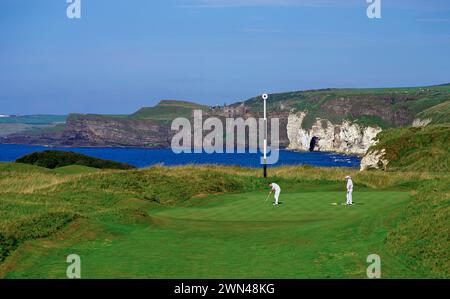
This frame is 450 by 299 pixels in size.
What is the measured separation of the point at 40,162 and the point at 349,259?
53969mm

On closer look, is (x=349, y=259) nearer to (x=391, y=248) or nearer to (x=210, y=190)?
(x=391, y=248)

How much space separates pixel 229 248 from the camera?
1984 cm

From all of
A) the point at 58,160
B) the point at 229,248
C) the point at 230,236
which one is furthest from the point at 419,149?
the point at 229,248

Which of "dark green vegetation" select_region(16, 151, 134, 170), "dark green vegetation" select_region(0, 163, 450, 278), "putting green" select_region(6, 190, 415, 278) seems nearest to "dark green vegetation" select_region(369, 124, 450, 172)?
"dark green vegetation" select_region(0, 163, 450, 278)

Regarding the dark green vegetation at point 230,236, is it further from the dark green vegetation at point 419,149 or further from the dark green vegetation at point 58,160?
the dark green vegetation at point 58,160

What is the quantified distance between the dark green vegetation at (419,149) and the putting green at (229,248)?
3440 centimetres

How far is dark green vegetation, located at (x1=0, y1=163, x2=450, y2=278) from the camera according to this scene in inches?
674

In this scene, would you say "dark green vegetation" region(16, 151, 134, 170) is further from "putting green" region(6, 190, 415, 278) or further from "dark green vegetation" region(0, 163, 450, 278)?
"putting green" region(6, 190, 415, 278)

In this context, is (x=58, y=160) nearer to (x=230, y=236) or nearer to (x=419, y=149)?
(x=419, y=149)

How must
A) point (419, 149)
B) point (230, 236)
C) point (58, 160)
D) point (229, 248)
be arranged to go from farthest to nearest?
point (58, 160) < point (419, 149) < point (230, 236) < point (229, 248)

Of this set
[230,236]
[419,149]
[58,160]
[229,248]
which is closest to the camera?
[229,248]

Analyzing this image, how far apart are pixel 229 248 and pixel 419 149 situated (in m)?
50.1
